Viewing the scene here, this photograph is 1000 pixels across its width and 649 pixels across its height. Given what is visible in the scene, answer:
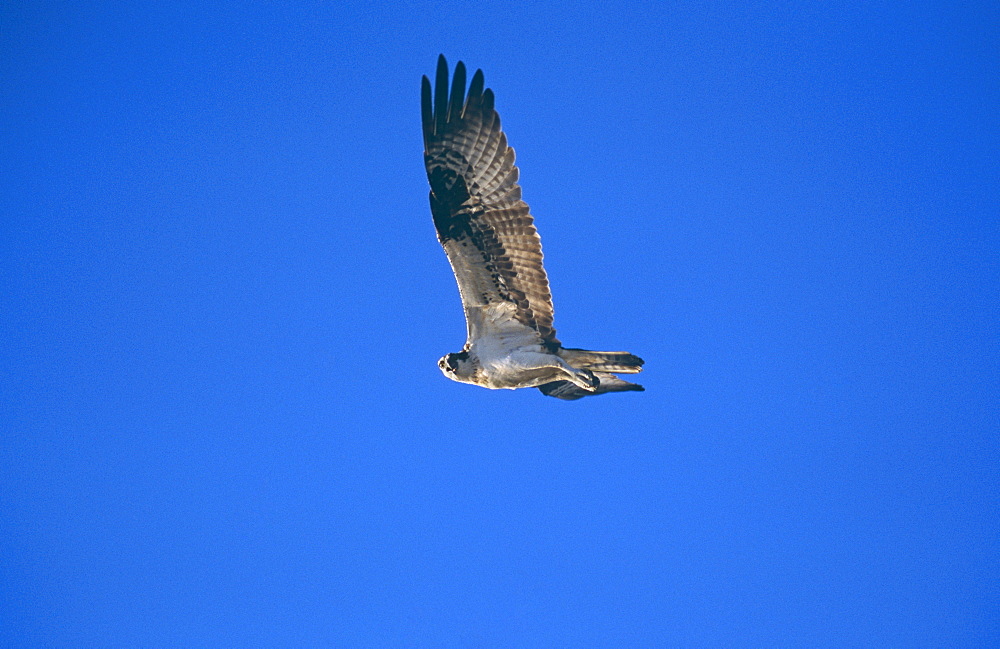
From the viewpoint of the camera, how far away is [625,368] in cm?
823

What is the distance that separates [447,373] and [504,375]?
25.6 inches

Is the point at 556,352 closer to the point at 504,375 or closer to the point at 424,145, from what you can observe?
the point at 504,375

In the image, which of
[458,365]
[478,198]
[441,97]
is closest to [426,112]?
[441,97]

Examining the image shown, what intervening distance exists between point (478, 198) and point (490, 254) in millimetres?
588

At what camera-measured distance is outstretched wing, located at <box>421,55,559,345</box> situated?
8008 millimetres

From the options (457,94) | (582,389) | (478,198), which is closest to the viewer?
(457,94)

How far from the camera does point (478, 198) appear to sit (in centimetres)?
818

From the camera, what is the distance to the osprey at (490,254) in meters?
8.03

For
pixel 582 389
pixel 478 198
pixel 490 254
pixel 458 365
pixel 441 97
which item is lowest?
pixel 582 389

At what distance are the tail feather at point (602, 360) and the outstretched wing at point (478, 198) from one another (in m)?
0.63

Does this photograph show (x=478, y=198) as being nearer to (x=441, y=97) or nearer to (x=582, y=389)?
(x=441, y=97)

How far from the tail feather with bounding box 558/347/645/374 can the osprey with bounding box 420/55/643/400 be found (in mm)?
10

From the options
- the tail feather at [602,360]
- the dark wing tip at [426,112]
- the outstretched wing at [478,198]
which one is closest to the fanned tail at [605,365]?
the tail feather at [602,360]

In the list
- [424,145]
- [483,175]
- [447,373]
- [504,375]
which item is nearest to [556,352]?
[504,375]
